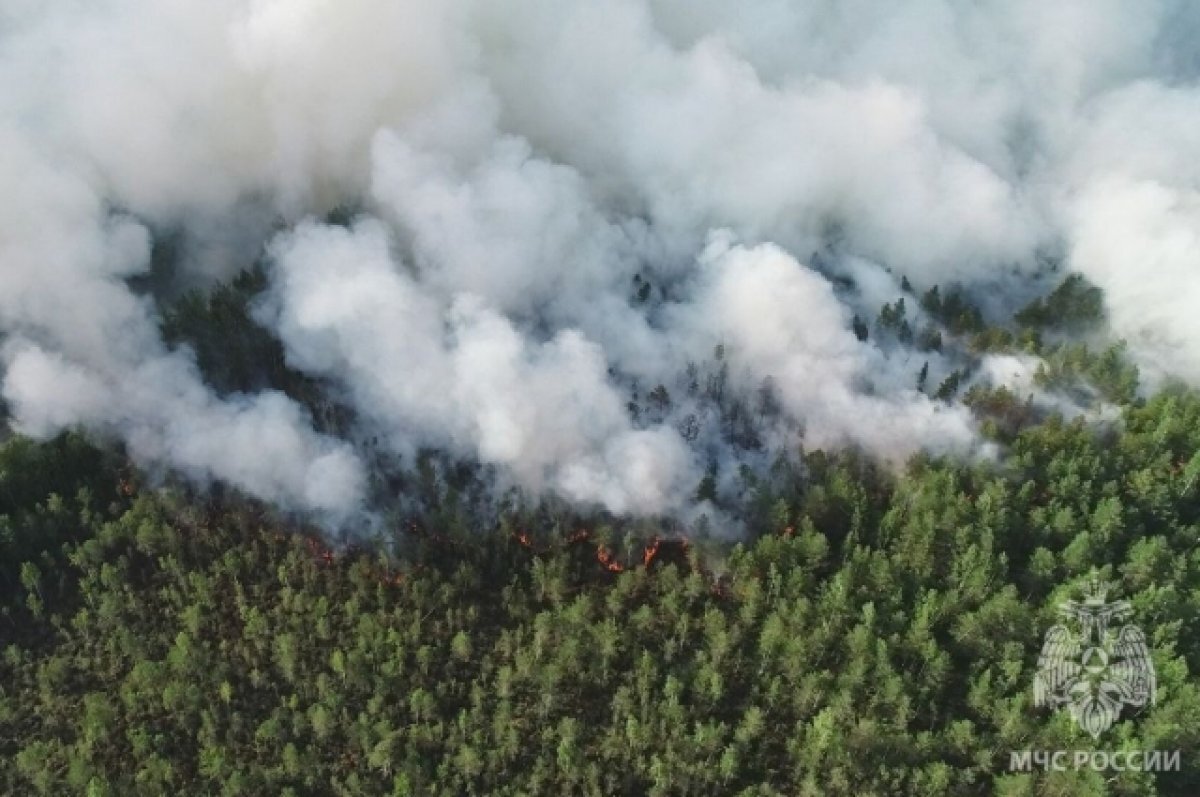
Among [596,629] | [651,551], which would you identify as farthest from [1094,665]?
[596,629]

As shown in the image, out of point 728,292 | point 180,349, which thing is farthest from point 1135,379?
point 180,349

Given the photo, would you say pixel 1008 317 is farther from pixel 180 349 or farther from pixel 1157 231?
pixel 180 349

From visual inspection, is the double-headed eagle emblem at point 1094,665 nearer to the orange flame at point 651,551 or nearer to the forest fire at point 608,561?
the orange flame at point 651,551

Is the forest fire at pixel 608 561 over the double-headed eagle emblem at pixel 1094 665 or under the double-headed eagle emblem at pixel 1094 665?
over

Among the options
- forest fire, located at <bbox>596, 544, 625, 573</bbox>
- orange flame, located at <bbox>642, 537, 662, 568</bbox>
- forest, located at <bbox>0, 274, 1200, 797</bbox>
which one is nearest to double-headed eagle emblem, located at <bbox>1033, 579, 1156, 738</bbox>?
forest, located at <bbox>0, 274, 1200, 797</bbox>

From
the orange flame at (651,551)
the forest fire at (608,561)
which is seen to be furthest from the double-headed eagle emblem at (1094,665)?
the forest fire at (608,561)

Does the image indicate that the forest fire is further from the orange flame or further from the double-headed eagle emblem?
the double-headed eagle emblem
